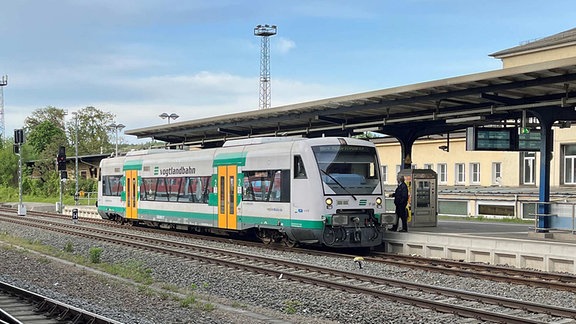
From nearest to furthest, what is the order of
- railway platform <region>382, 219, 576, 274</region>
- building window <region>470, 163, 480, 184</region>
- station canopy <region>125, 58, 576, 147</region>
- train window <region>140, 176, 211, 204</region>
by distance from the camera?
railway platform <region>382, 219, 576, 274</region>, station canopy <region>125, 58, 576, 147</region>, train window <region>140, 176, 211, 204</region>, building window <region>470, 163, 480, 184</region>

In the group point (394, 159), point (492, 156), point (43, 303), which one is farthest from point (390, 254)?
point (394, 159)

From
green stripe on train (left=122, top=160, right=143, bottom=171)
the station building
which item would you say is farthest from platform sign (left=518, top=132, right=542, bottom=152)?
green stripe on train (left=122, top=160, right=143, bottom=171)

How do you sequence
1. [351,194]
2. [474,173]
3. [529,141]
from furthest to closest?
[474,173] < [529,141] < [351,194]

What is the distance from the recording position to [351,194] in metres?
18.2

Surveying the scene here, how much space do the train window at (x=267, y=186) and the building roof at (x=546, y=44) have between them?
30.5 meters

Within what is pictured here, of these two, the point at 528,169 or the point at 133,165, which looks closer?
the point at 133,165

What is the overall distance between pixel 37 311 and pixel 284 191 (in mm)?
8955

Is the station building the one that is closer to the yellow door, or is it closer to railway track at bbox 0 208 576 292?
the yellow door

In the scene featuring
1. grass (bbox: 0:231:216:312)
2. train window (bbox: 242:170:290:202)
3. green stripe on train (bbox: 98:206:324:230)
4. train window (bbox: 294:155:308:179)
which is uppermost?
train window (bbox: 294:155:308:179)

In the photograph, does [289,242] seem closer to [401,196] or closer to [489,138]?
[401,196]

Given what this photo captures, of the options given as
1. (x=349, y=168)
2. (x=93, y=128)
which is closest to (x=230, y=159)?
(x=349, y=168)

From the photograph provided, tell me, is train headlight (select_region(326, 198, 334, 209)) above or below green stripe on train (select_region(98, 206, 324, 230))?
above

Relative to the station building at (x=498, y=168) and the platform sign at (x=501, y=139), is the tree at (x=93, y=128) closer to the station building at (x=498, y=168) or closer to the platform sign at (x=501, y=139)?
the station building at (x=498, y=168)

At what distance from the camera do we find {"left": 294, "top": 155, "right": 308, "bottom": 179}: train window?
18.2 metres
